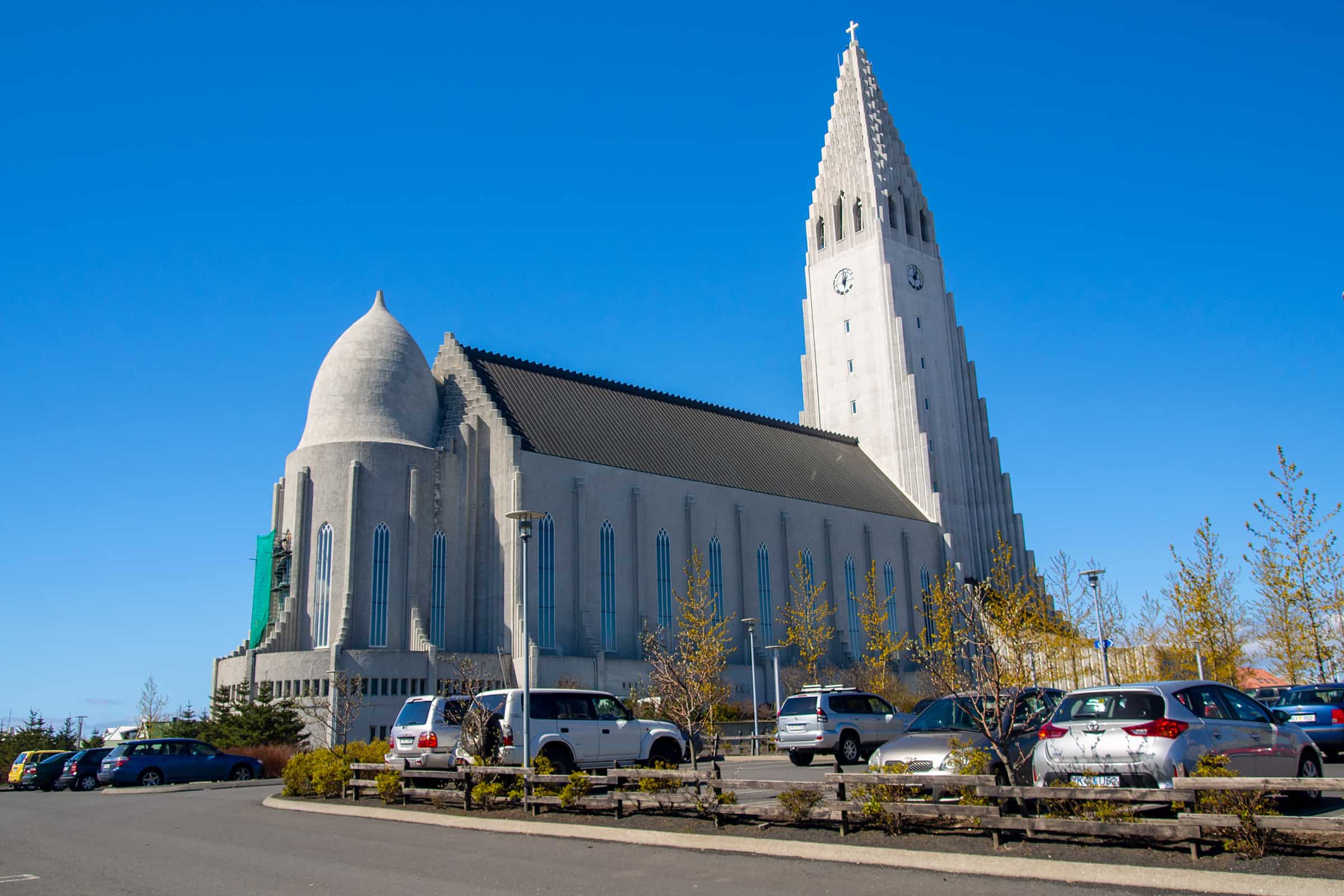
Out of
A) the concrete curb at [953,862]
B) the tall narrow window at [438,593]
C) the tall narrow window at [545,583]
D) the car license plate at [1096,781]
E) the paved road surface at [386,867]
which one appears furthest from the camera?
the tall narrow window at [545,583]

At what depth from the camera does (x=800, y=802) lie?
13.4 metres

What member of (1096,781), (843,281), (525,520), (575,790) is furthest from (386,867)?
(843,281)

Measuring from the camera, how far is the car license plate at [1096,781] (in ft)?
38.7

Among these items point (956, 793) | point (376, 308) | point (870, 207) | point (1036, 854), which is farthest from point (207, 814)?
point (870, 207)

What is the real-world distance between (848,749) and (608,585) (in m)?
26.0

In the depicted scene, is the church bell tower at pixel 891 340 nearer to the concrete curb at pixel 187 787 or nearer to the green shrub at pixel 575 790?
the concrete curb at pixel 187 787

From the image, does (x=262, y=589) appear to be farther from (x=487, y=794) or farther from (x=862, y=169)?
(x=862, y=169)

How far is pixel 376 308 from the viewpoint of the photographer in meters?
51.7

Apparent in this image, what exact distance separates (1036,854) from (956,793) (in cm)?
229

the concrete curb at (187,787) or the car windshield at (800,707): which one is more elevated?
the car windshield at (800,707)

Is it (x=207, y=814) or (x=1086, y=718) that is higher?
(x=1086, y=718)

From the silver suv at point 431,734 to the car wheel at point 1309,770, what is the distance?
44.2ft

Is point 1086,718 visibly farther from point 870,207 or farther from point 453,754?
point 870,207

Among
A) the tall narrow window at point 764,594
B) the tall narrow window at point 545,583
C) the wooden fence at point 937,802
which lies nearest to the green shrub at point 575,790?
the wooden fence at point 937,802
